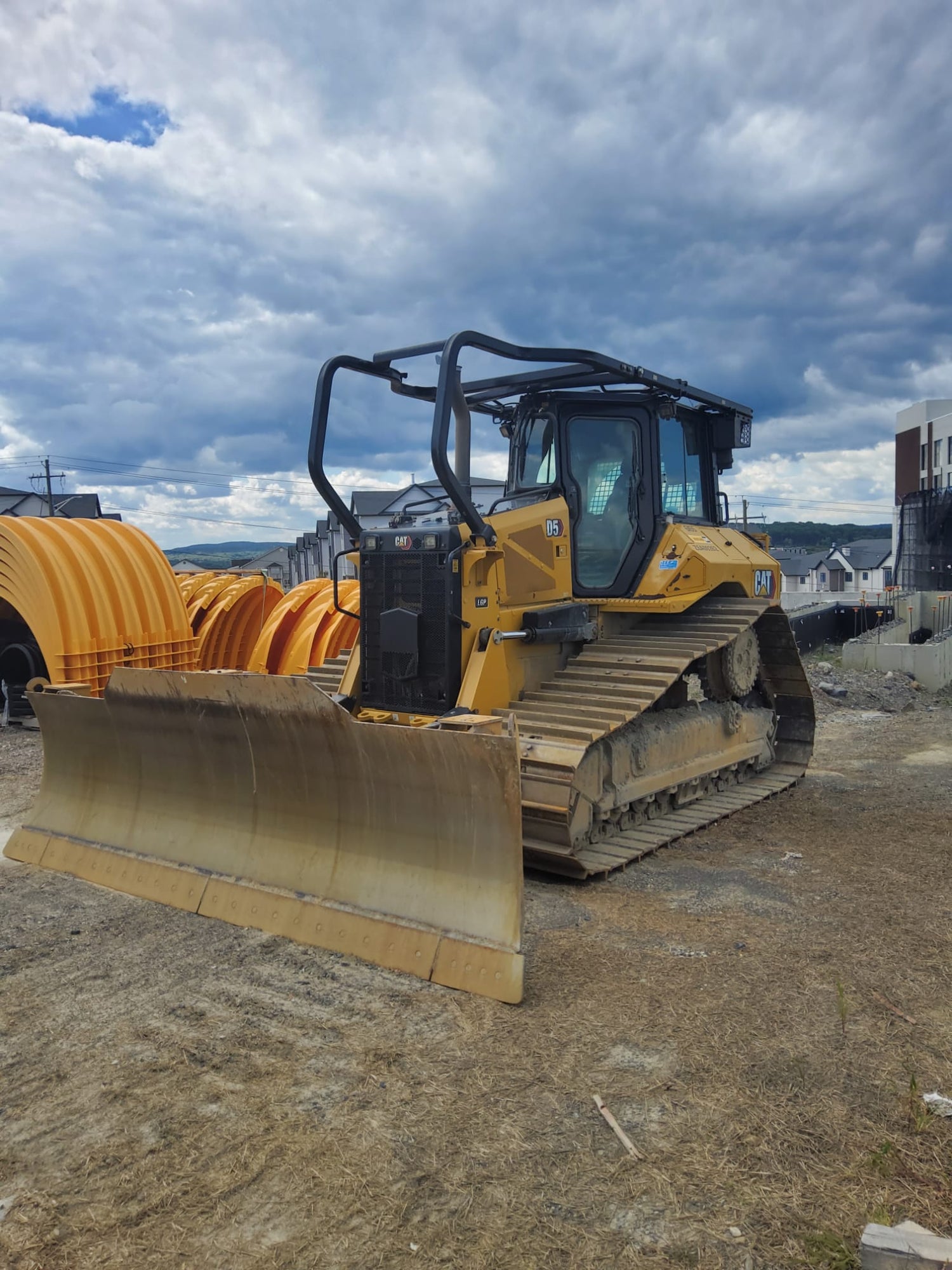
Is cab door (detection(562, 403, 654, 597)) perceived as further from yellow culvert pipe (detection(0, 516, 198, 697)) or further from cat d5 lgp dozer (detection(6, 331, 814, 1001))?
yellow culvert pipe (detection(0, 516, 198, 697))

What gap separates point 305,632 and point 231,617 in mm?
2613

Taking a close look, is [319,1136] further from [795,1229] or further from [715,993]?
[715,993]

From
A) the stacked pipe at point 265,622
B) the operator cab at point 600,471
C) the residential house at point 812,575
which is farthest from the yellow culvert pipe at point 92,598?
the residential house at point 812,575

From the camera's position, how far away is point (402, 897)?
4.51 m

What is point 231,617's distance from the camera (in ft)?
42.1

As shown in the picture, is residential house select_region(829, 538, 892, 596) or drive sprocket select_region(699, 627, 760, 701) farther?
residential house select_region(829, 538, 892, 596)

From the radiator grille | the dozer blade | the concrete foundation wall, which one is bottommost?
the concrete foundation wall

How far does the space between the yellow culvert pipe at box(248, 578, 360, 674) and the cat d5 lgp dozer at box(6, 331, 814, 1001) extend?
3.19 meters

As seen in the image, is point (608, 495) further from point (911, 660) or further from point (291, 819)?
point (911, 660)

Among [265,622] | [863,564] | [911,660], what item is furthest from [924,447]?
[265,622]

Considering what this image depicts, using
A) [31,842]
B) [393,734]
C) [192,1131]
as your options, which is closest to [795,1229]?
[192,1131]

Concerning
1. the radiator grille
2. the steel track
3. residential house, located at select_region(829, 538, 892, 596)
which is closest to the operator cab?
the steel track

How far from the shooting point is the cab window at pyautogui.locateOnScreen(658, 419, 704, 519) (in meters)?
7.36

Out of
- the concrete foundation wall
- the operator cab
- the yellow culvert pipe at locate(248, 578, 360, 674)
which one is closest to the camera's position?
the operator cab
